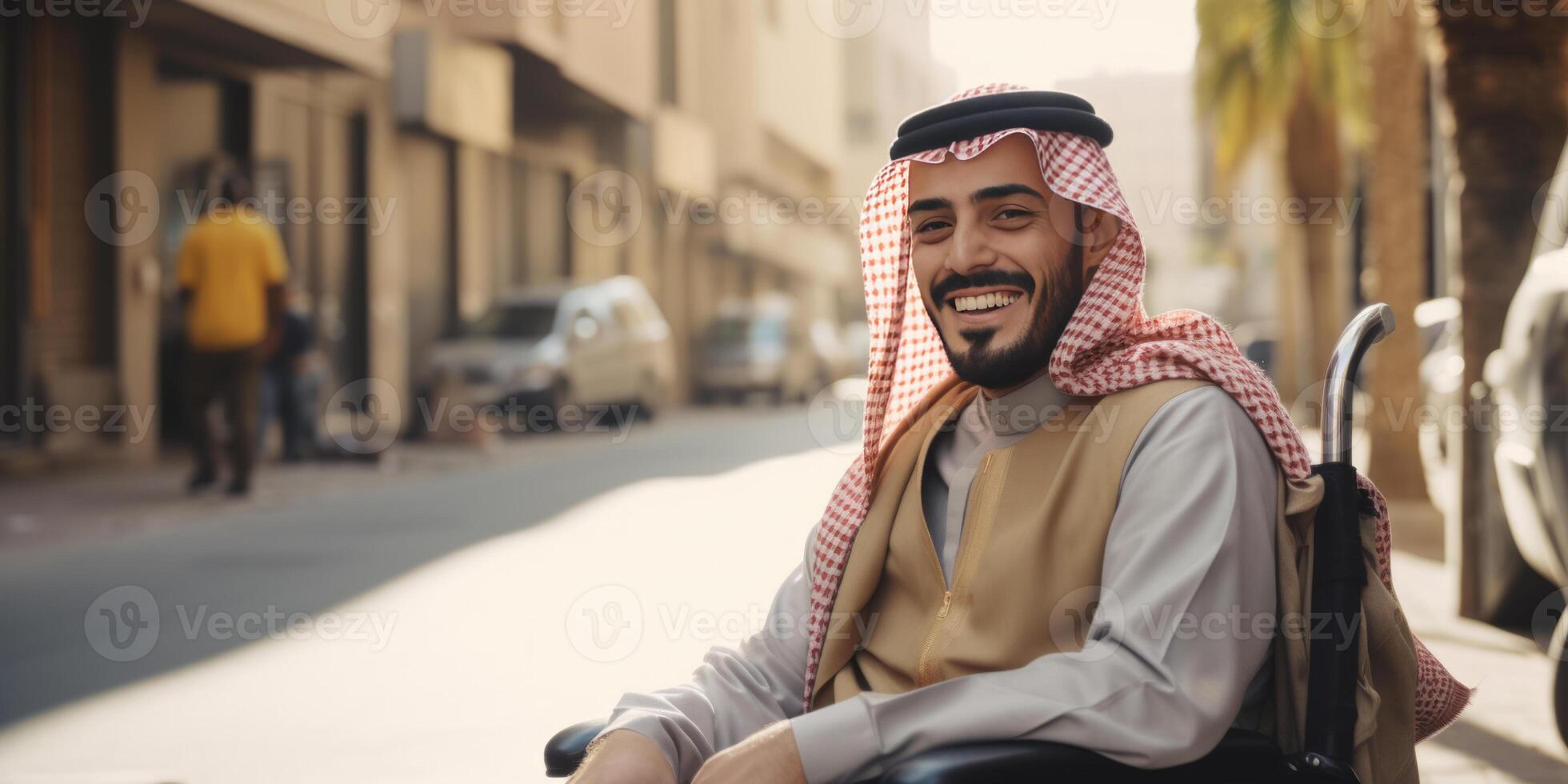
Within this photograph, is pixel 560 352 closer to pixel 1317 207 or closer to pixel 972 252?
pixel 1317 207

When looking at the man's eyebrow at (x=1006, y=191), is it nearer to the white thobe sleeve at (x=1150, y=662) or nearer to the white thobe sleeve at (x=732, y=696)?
the white thobe sleeve at (x=1150, y=662)

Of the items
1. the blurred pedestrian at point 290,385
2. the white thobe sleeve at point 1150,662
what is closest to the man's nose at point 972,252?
the white thobe sleeve at point 1150,662

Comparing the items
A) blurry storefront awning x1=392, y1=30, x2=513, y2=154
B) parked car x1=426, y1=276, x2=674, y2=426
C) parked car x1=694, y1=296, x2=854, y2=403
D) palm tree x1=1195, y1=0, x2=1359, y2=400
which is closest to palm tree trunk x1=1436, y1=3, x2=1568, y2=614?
palm tree x1=1195, y1=0, x2=1359, y2=400

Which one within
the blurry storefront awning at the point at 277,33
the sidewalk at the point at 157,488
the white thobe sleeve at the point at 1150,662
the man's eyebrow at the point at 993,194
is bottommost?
the sidewalk at the point at 157,488

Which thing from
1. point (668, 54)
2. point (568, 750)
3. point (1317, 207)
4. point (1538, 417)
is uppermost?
point (668, 54)

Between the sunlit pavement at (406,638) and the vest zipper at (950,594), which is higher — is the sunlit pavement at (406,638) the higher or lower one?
the lower one

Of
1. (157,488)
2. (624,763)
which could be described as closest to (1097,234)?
(624,763)

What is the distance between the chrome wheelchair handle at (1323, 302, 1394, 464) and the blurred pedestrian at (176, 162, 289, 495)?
32.7ft

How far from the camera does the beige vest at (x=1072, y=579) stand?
2.15 metres

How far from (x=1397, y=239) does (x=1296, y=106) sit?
9011 mm

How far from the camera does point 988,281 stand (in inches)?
93.4

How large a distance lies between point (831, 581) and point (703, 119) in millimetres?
38030

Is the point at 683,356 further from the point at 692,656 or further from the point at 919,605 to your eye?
the point at 919,605

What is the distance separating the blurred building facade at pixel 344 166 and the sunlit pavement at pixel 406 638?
4490 millimetres
